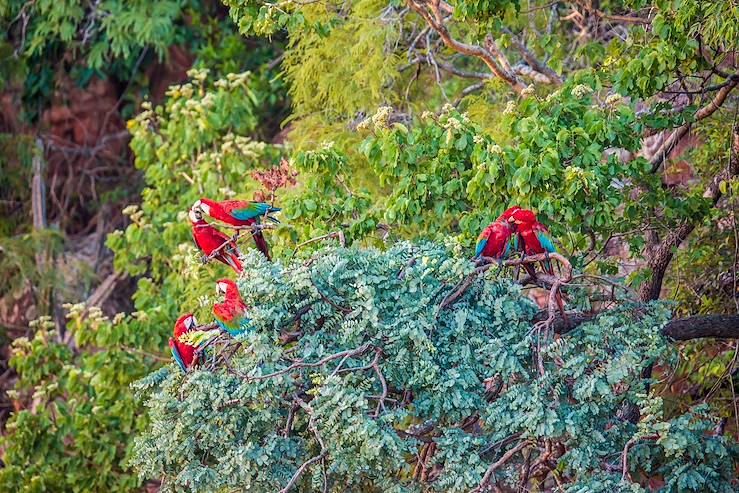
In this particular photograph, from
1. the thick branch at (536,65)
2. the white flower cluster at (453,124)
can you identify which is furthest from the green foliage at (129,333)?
the white flower cluster at (453,124)

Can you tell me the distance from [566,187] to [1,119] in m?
7.88

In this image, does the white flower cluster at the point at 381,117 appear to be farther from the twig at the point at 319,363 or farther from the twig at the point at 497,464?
the twig at the point at 497,464

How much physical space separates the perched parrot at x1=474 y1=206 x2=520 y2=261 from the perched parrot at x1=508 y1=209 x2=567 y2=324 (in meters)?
0.03

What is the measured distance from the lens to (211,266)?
691 cm

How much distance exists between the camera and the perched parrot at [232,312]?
446cm

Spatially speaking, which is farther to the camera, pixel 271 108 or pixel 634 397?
pixel 271 108

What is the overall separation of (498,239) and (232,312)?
1143 millimetres

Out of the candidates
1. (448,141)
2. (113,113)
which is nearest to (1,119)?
(113,113)

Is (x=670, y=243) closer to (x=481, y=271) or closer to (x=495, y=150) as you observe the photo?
(x=495, y=150)

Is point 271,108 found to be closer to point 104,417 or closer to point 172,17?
→ point 172,17

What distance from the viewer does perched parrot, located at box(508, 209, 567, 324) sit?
14.7ft

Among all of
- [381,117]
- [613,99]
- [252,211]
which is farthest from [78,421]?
[613,99]

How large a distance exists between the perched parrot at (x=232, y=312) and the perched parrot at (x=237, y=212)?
12.5 inches

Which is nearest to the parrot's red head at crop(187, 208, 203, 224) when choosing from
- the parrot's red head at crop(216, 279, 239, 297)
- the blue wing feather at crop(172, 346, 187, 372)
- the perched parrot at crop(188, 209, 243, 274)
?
the perched parrot at crop(188, 209, 243, 274)
